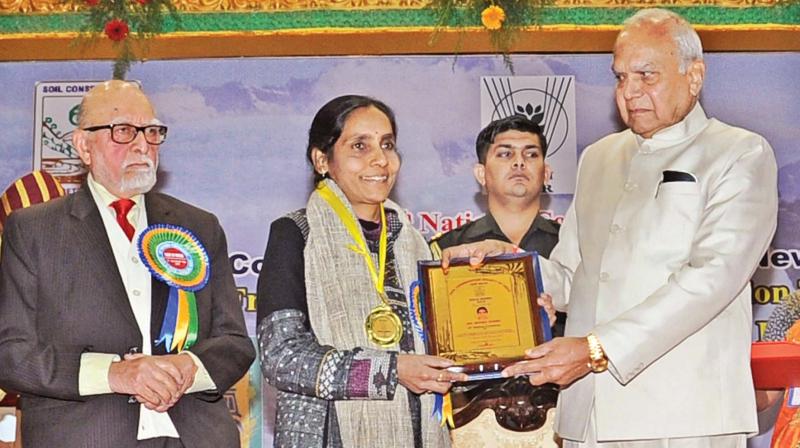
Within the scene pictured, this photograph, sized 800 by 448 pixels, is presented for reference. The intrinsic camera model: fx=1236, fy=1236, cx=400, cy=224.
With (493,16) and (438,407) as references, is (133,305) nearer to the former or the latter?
(438,407)

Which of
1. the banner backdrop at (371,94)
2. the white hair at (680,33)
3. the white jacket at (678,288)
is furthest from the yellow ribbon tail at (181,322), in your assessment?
the banner backdrop at (371,94)

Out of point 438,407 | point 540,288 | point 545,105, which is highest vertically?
point 545,105

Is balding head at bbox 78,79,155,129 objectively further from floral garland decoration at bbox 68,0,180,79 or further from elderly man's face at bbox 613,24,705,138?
floral garland decoration at bbox 68,0,180,79

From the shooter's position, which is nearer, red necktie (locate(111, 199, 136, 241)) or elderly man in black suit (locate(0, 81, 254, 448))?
elderly man in black suit (locate(0, 81, 254, 448))

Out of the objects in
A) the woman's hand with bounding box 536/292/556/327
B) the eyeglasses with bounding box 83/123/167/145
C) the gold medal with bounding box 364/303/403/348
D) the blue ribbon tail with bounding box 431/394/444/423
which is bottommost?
the blue ribbon tail with bounding box 431/394/444/423

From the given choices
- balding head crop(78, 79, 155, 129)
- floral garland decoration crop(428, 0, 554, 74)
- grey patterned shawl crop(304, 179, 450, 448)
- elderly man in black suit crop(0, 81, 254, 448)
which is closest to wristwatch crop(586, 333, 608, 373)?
grey patterned shawl crop(304, 179, 450, 448)

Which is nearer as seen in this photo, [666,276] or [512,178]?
[666,276]

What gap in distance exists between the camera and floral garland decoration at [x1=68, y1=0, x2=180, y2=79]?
646cm

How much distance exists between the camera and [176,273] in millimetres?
4062

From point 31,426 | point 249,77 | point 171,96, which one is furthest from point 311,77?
point 31,426

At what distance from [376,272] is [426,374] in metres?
0.45

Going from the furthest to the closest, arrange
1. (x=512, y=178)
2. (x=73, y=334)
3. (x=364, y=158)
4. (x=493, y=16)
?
(x=493, y=16) → (x=512, y=178) → (x=364, y=158) → (x=73, y=334)

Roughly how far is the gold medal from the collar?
1.01 m

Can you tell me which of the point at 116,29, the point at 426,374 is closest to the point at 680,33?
the point at 426,374
